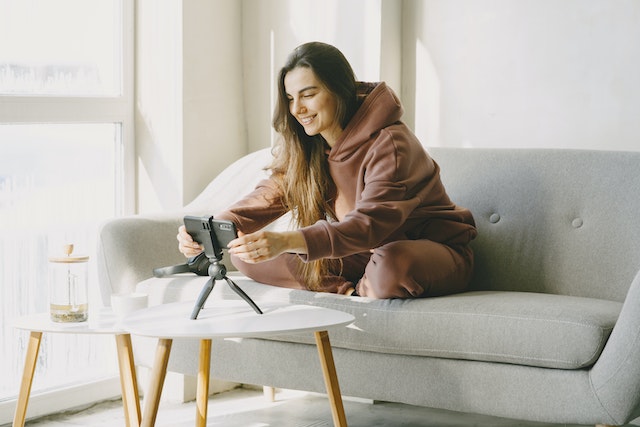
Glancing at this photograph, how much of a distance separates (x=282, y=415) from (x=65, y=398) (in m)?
0.67

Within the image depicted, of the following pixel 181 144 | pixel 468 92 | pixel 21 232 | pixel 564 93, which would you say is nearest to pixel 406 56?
pixel 468 92

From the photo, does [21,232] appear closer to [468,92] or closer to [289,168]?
[289,168]

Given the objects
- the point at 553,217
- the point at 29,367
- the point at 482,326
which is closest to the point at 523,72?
the point at 553,217

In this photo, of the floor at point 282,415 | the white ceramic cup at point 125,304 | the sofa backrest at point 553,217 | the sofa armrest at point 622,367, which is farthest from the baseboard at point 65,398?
the sofa armrest at point 622,367

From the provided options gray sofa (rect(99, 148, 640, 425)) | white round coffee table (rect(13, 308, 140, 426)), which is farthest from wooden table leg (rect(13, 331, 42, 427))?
gray sofa (rect(99, 148, 640, 425))

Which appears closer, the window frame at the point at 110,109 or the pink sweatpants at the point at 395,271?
the pink sweatpants at the point at 395,271

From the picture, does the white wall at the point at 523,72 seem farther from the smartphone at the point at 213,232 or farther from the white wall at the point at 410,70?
the smartphone at the point at 213,232

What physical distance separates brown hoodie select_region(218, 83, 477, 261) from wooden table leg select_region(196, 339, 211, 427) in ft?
1.03

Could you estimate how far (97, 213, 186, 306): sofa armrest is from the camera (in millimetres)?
2807

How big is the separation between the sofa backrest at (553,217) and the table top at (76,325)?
41.1 inches

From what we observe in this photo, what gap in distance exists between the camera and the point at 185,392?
3.24 meters

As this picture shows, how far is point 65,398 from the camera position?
3.08 m

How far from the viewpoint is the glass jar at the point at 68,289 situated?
2285mm

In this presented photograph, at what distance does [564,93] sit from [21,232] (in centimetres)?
169
